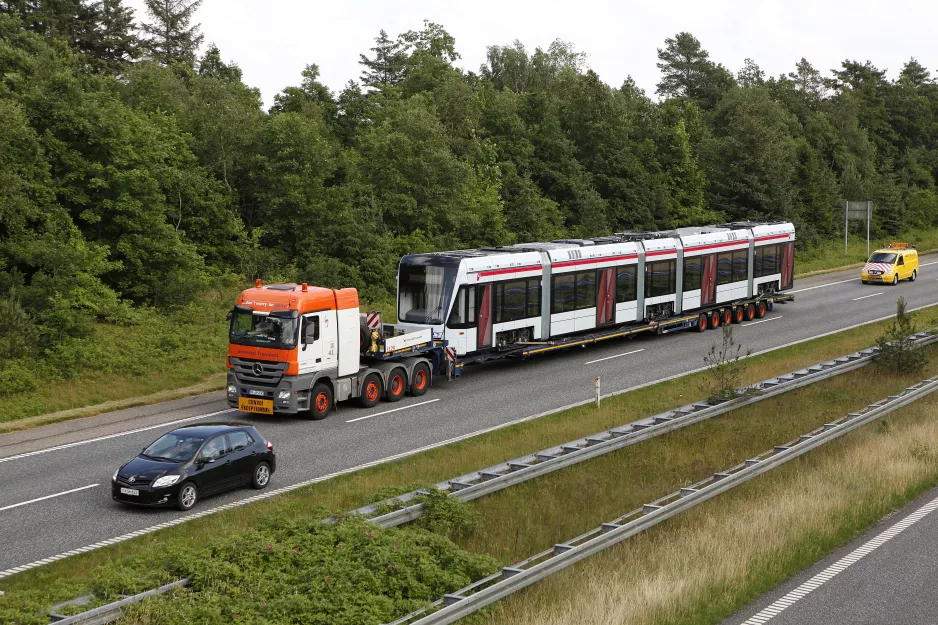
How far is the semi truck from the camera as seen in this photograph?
2450cm

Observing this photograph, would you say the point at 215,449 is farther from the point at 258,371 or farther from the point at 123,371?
the point at 123,371

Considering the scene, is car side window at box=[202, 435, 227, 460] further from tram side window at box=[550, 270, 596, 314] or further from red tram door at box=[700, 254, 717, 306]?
red tram door at box=[700, 254, 717, 306]

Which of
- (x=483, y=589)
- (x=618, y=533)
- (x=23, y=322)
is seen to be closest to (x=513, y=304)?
(x=23, y=322)

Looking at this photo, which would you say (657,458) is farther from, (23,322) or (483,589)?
(23,322)

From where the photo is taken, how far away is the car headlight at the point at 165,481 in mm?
17297

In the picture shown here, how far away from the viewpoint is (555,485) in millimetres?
17266

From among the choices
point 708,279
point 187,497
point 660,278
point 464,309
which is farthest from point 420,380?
point 708,279

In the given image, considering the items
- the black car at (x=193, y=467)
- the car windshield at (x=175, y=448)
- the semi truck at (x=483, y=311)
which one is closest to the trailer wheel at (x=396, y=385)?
the semi truck at (x=483, y=311)

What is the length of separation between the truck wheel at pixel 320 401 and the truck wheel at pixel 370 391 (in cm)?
109

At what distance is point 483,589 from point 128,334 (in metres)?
22.6

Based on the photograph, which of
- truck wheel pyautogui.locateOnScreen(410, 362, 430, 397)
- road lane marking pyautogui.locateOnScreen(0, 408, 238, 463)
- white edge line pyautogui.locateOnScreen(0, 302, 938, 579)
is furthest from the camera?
truck wheel pyautogui.locateOnScreen(410, 362, 430, 397)

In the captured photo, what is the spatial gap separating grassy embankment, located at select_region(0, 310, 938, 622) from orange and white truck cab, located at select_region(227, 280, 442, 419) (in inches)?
179

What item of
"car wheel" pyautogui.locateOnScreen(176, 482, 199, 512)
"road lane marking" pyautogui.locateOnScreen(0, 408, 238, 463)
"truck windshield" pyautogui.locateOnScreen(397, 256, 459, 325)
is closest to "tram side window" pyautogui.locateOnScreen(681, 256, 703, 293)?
"truck windshield" pyautogui.locateOnScreen(397, 256, 459, 325)

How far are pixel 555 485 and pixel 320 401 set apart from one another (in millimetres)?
9392
